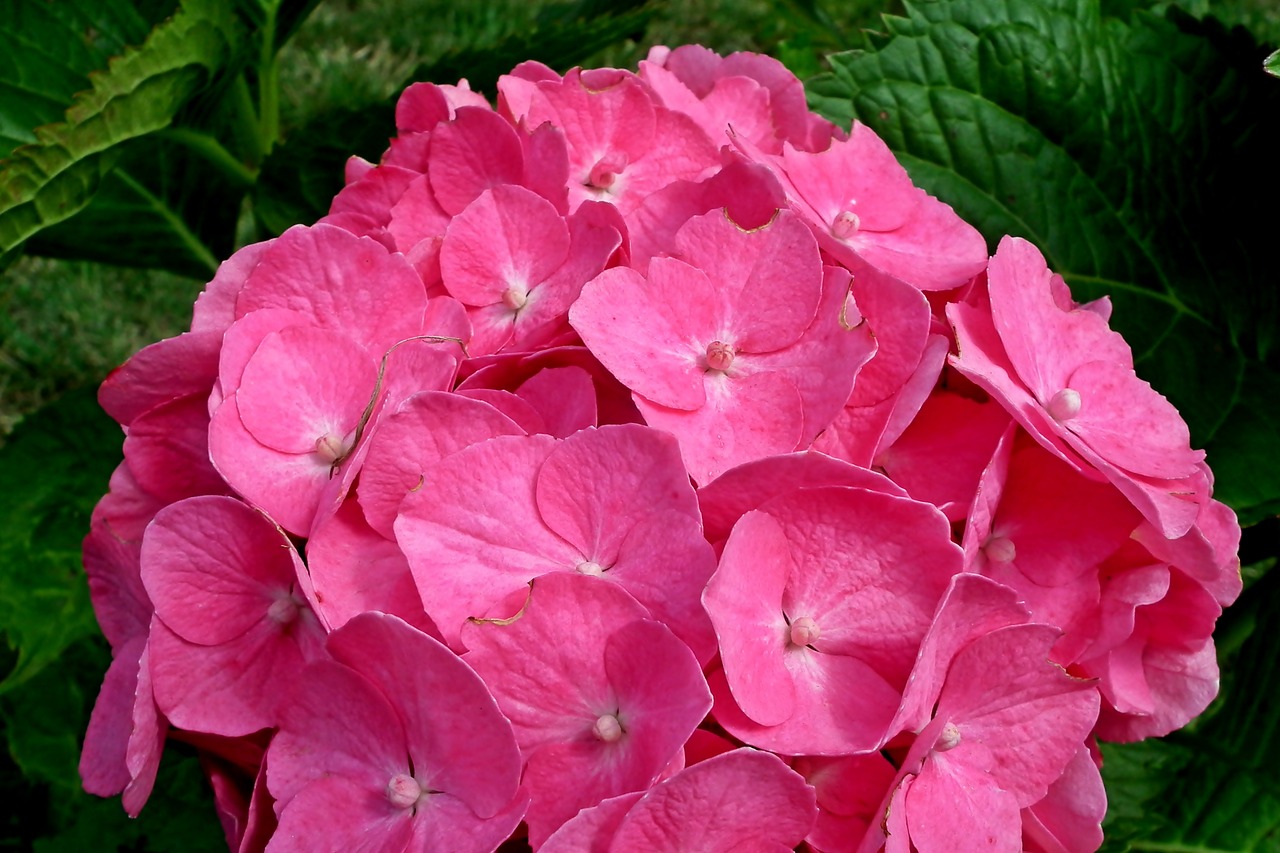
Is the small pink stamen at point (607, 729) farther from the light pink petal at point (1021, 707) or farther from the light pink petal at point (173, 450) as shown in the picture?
the light pink petal at point (173, 450)

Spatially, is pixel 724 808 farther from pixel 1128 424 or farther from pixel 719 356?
pixel 1128 424

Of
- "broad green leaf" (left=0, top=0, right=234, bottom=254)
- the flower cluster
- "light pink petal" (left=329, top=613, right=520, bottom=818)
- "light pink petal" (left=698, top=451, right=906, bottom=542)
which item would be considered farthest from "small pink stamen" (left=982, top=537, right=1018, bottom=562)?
"broad green leaf" (left=0, top=0, right=234, bottom=254)

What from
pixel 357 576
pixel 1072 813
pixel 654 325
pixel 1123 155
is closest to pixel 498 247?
pixel 654 325

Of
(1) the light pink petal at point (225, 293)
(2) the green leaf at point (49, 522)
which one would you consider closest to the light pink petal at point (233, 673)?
(1) the light pink petal at point (225, 293)

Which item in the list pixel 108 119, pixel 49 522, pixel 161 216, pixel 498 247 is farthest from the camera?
pixel 161 216

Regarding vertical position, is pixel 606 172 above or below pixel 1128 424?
above

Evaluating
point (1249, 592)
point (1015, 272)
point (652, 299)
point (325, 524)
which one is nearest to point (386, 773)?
point (325, 524)
